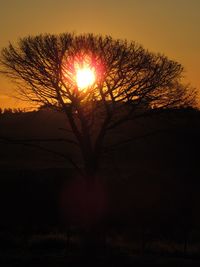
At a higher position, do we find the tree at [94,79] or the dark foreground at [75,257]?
the tree at [94,79]

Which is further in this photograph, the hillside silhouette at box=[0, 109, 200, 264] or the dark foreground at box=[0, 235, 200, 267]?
the hillside silhouette at box=[0, 109, 200, 264]

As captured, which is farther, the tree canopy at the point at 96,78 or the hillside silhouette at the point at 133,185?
the hillside silhouette at the point at 133,185

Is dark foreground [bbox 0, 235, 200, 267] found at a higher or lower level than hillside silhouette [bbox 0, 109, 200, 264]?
lower

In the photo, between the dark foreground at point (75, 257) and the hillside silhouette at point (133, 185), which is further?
the hillside silhouette at point (133, 185)

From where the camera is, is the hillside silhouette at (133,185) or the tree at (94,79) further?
the hillside silhouette at (133,185)

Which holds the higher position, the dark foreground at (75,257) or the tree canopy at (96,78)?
the tree canopy at (96,78)

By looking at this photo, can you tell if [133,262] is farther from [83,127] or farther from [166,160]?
[166,160]

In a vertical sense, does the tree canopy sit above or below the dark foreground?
above

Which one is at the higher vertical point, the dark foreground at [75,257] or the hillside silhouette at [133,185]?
the hillside silhouette at [133,185]

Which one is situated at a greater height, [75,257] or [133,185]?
[133,185]

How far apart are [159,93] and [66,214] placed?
65.3ft

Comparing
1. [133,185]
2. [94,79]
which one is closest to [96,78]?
[94,79]

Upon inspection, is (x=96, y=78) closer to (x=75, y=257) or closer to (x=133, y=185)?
(x=75, y=257)

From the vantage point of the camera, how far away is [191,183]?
1945 inches
